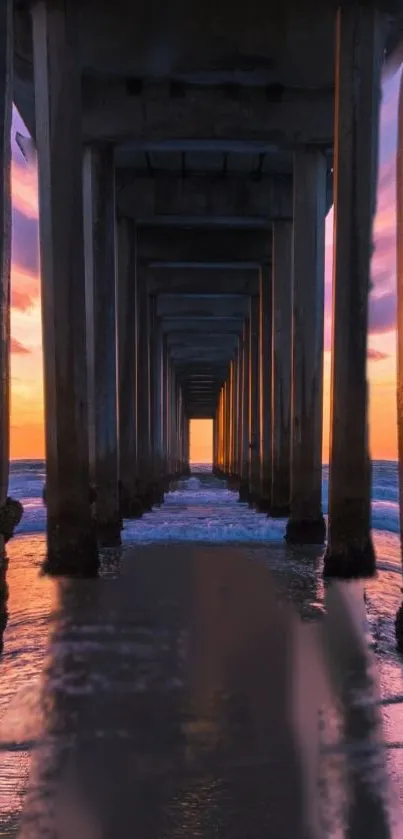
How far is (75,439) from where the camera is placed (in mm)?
7996

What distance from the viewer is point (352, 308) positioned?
772 cm

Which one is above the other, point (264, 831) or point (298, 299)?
point (298, 299)

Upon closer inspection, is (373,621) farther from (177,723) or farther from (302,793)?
(302,793)

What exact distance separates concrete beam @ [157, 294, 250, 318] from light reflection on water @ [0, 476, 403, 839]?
54.6 feet

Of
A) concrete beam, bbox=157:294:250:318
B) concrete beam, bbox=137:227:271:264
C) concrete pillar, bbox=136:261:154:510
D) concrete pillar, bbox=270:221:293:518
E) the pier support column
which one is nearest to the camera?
the pier support column

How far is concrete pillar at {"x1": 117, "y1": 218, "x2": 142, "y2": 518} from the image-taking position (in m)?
13.9

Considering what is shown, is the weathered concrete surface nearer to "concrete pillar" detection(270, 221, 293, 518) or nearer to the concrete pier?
the concrete pier

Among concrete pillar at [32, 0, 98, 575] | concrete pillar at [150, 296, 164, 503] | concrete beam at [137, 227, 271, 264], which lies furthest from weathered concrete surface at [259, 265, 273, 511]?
concrete pillar at [32, 0, 98, 575]

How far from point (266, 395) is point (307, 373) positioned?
21.9 ft

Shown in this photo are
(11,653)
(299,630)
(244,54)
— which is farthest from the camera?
(244,54)

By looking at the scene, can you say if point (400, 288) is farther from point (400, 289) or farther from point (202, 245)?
point (202, 245)

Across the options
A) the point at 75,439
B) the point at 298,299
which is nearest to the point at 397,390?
the point at 75,439

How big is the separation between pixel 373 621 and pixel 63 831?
3.68 meters

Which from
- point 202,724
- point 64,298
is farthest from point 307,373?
point 202,724
